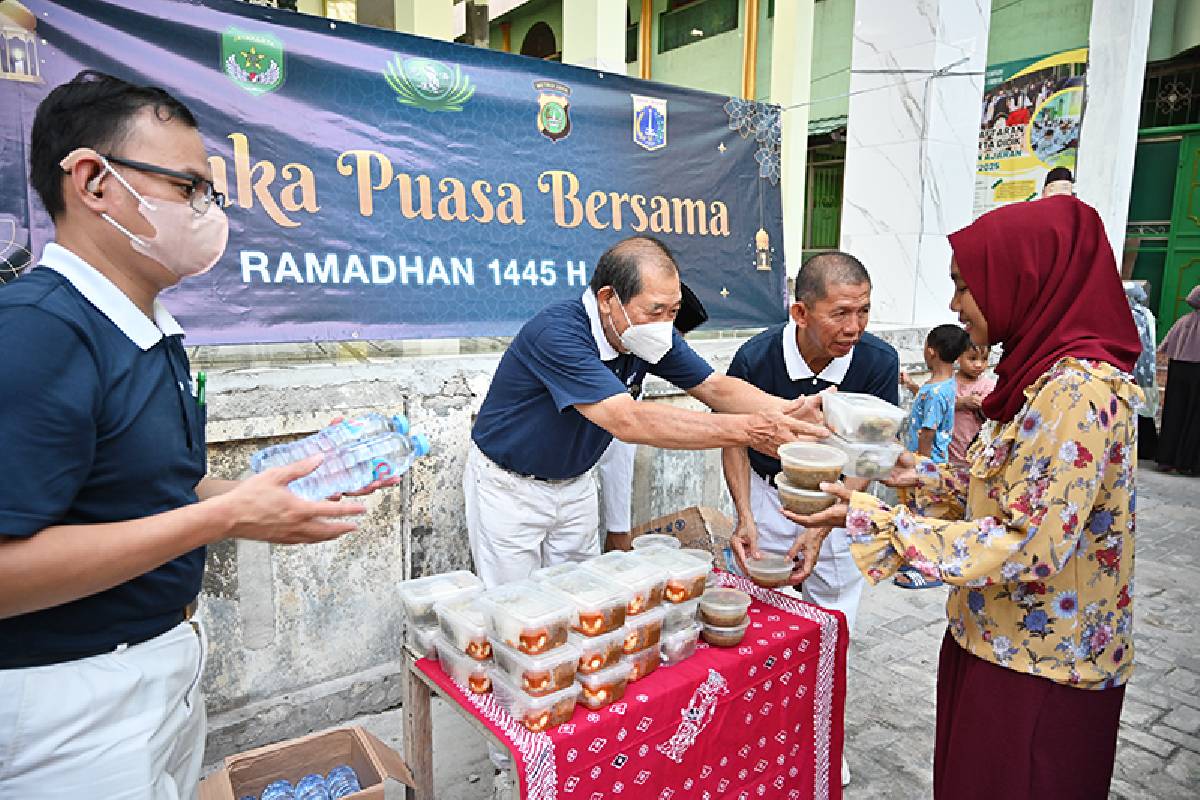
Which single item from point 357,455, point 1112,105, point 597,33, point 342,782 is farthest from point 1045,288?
point 1112,105

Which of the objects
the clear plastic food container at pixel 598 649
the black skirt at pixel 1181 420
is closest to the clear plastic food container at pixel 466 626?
the clear plastic food container at pixel 598 649

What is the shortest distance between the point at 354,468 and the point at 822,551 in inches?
75.0

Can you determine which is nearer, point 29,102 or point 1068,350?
point 1068,350

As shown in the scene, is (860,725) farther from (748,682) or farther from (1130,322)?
(1130,322)

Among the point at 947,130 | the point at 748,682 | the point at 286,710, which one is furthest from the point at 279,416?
the point at 947,130

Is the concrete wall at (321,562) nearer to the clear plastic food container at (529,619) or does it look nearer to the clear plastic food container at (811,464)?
the clear plastic food container at (529,619)

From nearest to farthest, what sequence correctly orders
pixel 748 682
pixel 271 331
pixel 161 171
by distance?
1. pixel 161 171
2. pixel 748 682
3. pixel 271 331

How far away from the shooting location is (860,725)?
10.2 feet

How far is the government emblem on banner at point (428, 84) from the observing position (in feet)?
10.6

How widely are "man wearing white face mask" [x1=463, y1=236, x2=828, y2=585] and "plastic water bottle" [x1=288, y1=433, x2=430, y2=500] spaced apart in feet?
2.15

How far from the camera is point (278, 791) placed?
208 centimetres

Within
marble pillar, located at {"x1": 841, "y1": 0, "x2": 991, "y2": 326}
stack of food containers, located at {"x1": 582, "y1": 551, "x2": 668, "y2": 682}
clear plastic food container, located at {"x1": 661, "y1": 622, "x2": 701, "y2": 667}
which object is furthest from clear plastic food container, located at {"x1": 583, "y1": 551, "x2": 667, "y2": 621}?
marble pillar, located at {"x1": 841, "y1": 0, "x2": 991, "y2": 326}

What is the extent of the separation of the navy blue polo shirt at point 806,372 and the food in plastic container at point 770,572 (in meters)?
0.40

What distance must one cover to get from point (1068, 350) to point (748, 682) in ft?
3.88
